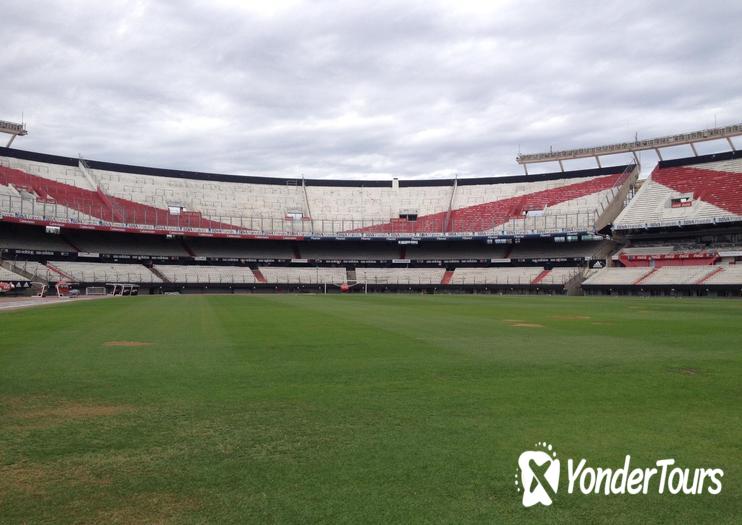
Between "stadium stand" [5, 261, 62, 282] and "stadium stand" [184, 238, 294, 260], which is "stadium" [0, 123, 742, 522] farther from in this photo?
"stadium stand" [184, 238, 294, 260]

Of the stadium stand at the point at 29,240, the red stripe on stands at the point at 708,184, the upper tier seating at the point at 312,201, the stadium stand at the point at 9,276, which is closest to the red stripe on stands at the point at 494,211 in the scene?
the upper tier seating at the point at 312,201

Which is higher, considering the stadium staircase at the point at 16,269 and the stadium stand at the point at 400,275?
the stadium staircase at the point at 16,269

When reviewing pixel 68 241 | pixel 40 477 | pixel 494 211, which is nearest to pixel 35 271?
pixel 68 241

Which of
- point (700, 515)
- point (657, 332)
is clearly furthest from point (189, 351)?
point (657, 332)

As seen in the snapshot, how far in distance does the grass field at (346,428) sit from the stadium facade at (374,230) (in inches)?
1954

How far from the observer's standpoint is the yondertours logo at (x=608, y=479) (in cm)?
424

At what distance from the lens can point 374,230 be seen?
3059 inches

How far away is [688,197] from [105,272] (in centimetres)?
6857

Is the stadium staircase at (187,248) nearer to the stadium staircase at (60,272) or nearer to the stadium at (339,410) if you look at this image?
the stadium staircase at (60,272)

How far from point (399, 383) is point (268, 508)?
4684mm

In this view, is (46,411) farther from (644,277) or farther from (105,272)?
(644,277)

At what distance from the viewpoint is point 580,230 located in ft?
224

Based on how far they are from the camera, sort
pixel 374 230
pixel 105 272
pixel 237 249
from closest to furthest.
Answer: pixel 105 272
pixel 237 249
pixel 374 230

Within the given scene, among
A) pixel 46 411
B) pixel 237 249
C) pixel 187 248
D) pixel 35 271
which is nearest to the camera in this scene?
pixel 46 411
